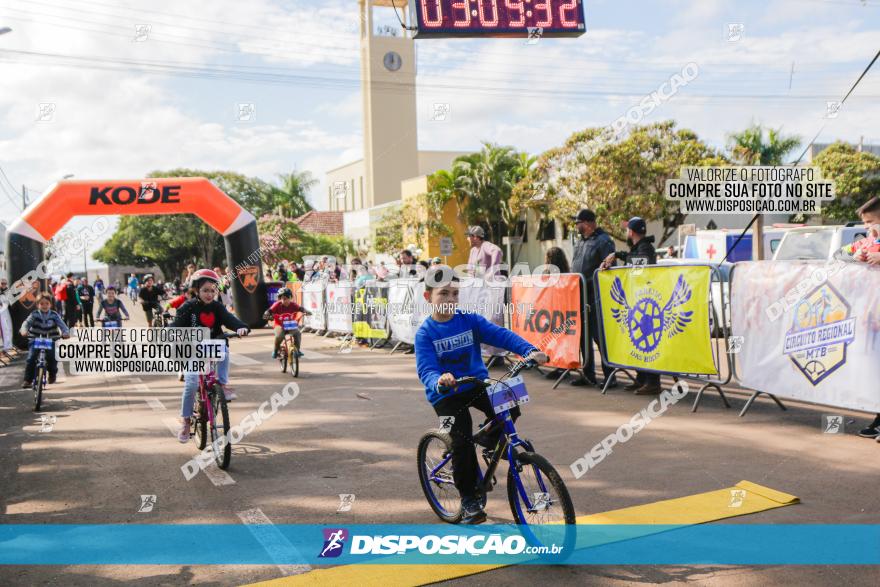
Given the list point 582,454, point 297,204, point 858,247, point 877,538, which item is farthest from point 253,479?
point 297,204

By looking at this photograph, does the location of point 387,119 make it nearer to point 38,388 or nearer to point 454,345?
point 38,388

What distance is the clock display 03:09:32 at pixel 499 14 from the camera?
16328 mm

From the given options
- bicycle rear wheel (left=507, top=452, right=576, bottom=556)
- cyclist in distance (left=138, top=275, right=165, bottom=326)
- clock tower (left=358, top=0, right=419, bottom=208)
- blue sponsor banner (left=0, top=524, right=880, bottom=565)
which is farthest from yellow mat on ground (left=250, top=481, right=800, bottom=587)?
clock tower (left=358, top=0, right=419, bottom=208)

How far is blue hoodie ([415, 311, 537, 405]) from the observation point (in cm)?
484

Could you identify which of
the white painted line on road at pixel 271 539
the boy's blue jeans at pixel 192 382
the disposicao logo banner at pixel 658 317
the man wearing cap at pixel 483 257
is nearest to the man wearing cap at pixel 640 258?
the disposicao logo banner at pixel 658 317

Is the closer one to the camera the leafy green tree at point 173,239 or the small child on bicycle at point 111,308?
the small child on bicycle at point 111,308

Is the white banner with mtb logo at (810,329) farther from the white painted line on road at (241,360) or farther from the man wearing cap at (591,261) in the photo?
the white painted line on road at (241,360)

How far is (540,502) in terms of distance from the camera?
13.8 ft

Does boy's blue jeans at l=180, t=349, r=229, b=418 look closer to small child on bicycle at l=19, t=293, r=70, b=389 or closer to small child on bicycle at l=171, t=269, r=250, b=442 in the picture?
small child on bicycle at l=171, t=269, r=250, b=442

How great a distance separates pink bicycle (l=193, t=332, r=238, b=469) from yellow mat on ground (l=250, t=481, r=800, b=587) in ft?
9.33

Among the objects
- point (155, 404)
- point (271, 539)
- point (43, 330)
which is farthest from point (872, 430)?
point (43, 330)

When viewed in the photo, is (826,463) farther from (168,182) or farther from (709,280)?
(168,182)

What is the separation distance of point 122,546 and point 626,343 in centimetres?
679

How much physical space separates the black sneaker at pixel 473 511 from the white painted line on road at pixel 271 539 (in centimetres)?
104
